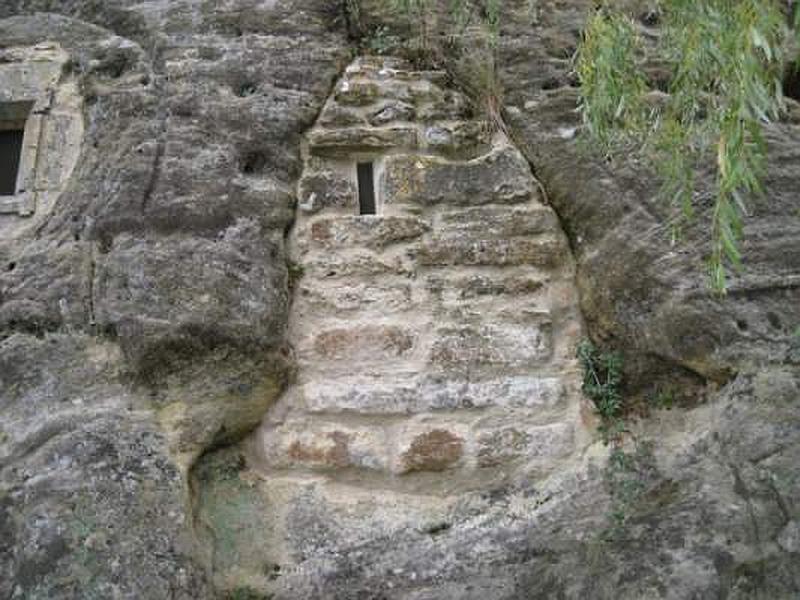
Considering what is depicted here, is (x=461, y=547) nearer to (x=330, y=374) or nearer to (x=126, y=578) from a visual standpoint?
(x=330, y=374)

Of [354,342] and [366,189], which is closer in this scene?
[354,342]

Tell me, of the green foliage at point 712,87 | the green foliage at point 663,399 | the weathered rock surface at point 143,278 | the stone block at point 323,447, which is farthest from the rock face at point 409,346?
the green foliage at point 712,87

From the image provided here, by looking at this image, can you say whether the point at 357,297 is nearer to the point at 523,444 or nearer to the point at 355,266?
the point at 355,266

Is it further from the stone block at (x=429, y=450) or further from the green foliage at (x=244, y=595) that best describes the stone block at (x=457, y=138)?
the green foliage at (x=244, y=595)

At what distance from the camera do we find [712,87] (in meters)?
2.57

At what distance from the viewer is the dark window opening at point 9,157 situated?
11.2ft

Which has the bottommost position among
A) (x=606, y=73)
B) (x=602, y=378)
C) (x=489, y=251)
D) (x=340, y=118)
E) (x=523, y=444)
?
(x=523, y=444)

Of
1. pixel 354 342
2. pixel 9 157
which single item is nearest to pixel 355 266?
pixel 354 342

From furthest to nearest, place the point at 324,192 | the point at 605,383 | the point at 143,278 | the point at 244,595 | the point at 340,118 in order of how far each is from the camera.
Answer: the point at 340,118
the point at 324,192
the point at 605,383
the point at 143,278
the point at 244,595

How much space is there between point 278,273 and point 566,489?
3.72 feet

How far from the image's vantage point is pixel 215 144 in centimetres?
313

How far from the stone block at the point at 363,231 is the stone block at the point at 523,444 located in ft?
2.38

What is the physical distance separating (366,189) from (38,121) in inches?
49.9

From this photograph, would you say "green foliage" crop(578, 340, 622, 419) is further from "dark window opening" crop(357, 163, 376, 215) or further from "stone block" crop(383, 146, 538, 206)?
"dark window opening" crop(357, 163, 376, 215)
